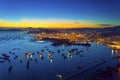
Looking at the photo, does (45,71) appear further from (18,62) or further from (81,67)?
(18,62)

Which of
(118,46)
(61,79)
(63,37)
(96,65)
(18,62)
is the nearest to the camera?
(61,79)

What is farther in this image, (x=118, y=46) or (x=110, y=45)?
(x=110, y=45)

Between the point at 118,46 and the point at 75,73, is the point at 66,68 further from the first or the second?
the point at 118,46

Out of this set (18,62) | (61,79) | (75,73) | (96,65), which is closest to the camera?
(61,79)

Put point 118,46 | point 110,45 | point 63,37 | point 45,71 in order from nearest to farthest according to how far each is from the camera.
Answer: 1. point 45,71
2. point 118,46
3. point 110,45
4. point 63,37

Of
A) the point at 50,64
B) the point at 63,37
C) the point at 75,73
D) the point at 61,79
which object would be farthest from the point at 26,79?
the point at 63,37

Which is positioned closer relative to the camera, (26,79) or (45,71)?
(26,79)

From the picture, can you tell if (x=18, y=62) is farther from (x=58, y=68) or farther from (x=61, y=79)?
(x=61, y=79)

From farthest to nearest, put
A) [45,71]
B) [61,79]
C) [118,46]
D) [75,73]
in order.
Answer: [118,46], [45,71], [75,73], [61,79]

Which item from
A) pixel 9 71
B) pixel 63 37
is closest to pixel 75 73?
pixel 9 71
